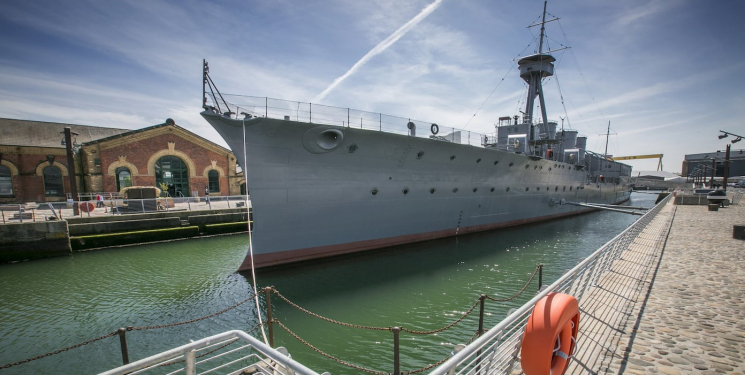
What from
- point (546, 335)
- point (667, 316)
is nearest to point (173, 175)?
point (546, 335)

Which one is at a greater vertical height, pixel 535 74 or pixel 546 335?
pixel 535 74

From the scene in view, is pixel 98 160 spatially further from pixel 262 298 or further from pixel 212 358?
pixel 212 358

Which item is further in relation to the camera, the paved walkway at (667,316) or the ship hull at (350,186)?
the ship hull at (350,186)

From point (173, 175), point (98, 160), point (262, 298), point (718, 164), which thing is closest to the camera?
point (262, 298)

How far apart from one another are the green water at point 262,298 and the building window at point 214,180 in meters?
13.0

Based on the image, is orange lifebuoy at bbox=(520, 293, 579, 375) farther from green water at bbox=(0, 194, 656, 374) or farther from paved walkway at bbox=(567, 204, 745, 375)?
green water at bbox=(0, 194, 656, 374)

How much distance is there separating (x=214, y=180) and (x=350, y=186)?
19956mm

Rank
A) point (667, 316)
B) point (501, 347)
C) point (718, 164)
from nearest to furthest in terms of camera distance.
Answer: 1. point (501, 347)
2. point (667, 316)
3. point (718, 164)

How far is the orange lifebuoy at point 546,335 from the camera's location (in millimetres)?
2506

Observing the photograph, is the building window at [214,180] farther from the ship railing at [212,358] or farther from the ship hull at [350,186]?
the ship railing at [212,358]

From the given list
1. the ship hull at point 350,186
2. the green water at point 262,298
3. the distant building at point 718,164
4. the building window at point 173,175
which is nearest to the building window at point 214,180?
the building window at point 173,175

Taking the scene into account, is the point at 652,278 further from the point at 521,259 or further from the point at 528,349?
the point at 528,349

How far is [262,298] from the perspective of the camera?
24.2 feet

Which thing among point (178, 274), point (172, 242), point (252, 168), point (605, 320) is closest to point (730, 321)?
point (605, 320)
